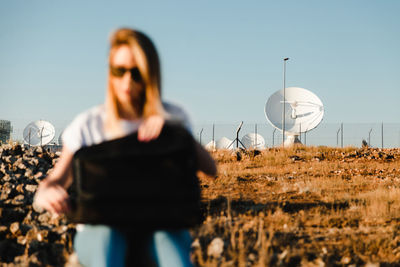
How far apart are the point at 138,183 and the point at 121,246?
33 centimetres

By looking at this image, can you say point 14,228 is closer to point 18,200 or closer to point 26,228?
point 26,228

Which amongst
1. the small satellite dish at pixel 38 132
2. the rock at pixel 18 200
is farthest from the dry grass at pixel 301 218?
the small satellite dish at pixel 38 132

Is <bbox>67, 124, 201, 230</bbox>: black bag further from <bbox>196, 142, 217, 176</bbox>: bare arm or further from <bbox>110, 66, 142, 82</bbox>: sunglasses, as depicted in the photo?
<bbox>110, 66, 142, 82</bbox>: sunglasses

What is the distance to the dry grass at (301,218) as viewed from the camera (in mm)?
4180

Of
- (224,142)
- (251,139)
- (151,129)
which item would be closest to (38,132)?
(224,142)

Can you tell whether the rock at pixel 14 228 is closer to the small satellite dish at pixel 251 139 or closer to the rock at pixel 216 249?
the rock at pixel 216 249

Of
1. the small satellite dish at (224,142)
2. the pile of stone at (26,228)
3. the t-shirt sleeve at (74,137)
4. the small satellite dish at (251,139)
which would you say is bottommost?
the small satellite dish at (224,142)

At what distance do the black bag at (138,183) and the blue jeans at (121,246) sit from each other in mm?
61

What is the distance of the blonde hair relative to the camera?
175cm

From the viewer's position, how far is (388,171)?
1188 cm

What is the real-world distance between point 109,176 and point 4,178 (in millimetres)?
6476

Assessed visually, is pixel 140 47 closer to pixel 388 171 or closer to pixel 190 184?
pixel 190 184

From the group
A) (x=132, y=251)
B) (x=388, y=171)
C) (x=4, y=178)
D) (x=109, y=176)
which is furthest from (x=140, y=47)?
(x=388, y=171)

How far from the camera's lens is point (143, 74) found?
5.75 feet
